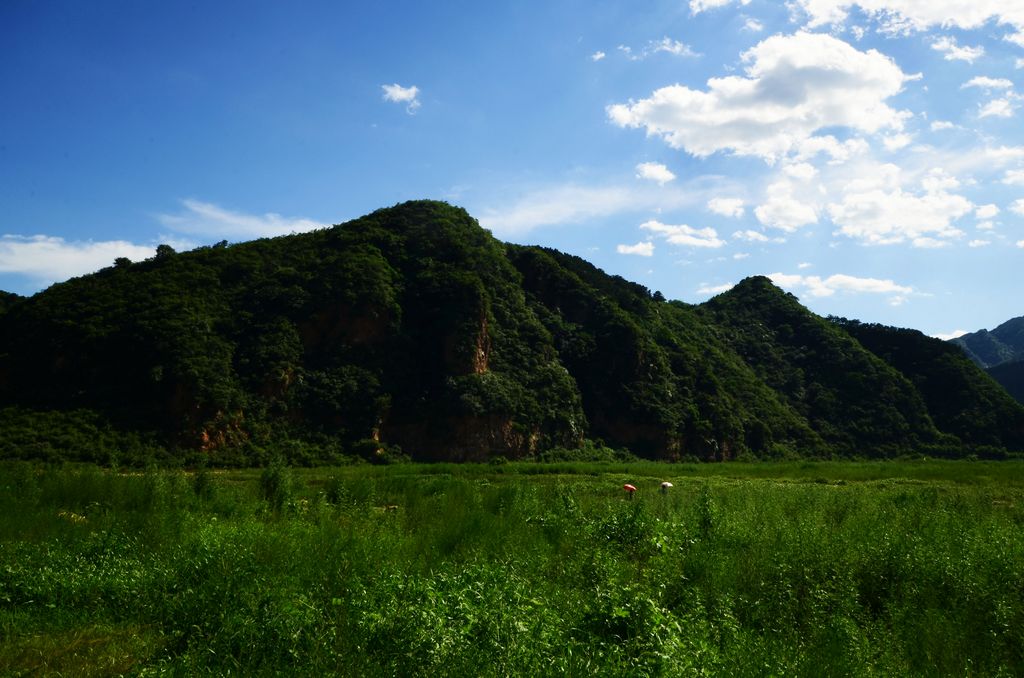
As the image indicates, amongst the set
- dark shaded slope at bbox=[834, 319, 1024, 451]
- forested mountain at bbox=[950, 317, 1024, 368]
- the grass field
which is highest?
forested mountain at bbox=[950, 317, 1024, 368]

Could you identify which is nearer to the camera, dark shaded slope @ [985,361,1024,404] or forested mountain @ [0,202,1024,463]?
forested mountain @ [0,202,1024,463]

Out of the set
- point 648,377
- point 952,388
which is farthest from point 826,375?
point 648,377

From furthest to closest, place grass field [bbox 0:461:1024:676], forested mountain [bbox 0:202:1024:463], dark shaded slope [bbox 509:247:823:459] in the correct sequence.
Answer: dark shaded slope [bbox 509:247:823:459] < forested mountain [bbox 0:202:1024:463] < grass field [bbox 0:461:1024:676]

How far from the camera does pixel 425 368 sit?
41312 mm

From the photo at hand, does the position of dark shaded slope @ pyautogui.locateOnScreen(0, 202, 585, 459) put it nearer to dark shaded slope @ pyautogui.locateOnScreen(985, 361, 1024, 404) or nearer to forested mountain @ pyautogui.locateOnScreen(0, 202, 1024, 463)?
forested mountain @ pyautogui.locateOnScreen(0, 202, 1024, 463)

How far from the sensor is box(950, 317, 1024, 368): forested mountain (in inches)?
4377

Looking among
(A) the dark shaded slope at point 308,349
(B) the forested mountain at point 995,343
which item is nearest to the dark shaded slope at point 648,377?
(A) the dark shaded slope at point 308,349

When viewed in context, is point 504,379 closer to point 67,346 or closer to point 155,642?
point 67,346

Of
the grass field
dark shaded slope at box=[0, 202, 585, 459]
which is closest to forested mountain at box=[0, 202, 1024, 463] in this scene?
dark shaded slope at box=[0, 202, 585, 459]

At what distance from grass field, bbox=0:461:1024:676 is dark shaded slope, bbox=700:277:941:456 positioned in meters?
43.0

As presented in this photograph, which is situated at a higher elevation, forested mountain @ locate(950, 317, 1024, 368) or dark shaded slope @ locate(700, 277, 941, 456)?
forested mountain @ locate(950, 317, 1024, 368)

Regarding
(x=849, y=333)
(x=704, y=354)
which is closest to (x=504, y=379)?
(x=704, y=354)

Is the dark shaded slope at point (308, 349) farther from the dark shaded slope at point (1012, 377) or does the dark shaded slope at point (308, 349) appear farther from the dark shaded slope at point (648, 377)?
the dark shaded slope at point (1012, 377)

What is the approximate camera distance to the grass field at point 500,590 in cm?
561
